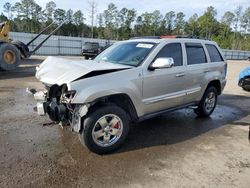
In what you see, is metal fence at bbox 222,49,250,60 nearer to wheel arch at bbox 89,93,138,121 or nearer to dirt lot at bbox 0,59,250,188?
dirt lot at bbox 0,59,250,188

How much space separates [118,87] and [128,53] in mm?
1161

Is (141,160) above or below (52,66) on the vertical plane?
below

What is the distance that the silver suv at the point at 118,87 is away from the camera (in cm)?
421

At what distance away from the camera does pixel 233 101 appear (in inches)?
363

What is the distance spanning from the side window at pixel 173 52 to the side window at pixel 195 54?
307mm

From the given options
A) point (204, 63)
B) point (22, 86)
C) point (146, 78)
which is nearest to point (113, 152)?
point (146, 78)

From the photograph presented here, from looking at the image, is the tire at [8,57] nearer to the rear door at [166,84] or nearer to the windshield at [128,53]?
the windshield at [128,53]

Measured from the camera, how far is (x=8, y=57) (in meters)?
13.9

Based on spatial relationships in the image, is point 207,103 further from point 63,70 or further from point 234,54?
point 234,54

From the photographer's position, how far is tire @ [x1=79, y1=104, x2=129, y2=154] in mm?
4254

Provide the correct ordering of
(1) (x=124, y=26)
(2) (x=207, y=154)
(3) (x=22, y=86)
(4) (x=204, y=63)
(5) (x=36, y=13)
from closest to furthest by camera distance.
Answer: (2) (x=207, y=154) < (4) (x=204, y=63) < (3) (x=22, y=86) < (5) (x=36, y=13) < (1) (x=124, y=26)

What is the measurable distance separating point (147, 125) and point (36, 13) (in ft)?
193

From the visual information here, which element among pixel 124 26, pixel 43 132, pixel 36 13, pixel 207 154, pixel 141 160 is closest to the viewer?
pixel 141 160

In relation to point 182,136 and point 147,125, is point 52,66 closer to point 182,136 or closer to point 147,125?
point 147,125
